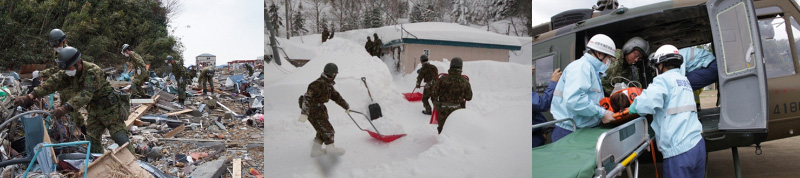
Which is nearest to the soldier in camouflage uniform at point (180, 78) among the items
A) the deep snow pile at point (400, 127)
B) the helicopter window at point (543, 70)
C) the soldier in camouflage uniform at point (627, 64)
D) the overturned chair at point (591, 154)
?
the helicopter window at point (543, 70)

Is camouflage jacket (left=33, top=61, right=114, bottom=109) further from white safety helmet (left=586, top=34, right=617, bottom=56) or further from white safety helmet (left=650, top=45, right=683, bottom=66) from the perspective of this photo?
white safety helmet (left=650, top=45, right=683, bottom=66)

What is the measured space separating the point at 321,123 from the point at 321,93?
0.09 metres

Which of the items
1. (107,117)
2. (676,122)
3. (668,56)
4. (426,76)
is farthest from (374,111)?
(107,117)

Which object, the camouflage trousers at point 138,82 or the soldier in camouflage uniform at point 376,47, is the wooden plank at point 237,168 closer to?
the soldier in camouflage uniform at point 376,47

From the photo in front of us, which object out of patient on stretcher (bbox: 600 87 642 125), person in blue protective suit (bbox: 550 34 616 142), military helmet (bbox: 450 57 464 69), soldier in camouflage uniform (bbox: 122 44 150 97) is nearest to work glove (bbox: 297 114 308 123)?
military helmet (bbox: 450 57 464 69)

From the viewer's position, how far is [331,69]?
1.51 meters

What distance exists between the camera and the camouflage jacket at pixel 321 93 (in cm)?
149

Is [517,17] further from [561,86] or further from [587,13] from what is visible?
[587,13]

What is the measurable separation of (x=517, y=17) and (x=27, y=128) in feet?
16.8

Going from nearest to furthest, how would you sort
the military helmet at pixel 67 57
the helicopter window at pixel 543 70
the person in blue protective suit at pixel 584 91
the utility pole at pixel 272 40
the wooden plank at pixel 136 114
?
the utility pole at pixel 272 40 → the person in blue protective suit at pixel 584 91 → the military helmet at pixel 67 57 → the helicopter window at pixel 543 70 → the wooden plank at pixel 136 114

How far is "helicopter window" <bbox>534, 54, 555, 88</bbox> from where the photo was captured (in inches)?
222

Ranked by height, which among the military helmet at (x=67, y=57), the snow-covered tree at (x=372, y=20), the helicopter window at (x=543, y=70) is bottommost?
the snow-covered tree at (x=372, y=20)

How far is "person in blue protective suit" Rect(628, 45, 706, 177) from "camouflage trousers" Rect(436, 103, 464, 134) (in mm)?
2333

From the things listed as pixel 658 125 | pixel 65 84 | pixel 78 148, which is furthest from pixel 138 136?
pixel 658 125
